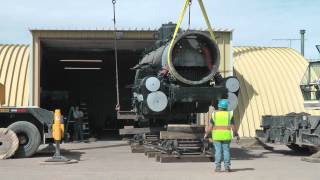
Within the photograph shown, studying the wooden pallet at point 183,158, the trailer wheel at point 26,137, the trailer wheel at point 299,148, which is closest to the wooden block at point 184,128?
the wooden pallet at point 183,158

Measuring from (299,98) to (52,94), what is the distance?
17718 millimetres

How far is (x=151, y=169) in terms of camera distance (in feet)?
44.8

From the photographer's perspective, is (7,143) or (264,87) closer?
(7,143)

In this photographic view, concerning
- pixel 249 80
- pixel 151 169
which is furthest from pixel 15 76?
pixel 151 169

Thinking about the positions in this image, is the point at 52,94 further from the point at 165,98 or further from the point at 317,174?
the point at 317,174

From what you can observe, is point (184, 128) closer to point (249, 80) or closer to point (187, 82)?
point (187, 82)

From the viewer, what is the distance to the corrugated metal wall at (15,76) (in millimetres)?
25391

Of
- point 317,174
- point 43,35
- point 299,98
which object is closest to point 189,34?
point 317,174

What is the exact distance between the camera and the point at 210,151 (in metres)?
16.5

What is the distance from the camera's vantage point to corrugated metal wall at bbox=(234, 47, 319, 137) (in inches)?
1028

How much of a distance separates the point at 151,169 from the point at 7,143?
5.61 meters

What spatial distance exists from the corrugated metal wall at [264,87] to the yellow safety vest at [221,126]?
1274cm

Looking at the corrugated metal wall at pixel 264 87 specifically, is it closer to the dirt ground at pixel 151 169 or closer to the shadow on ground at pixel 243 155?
the shadow on ground at pixel 243 155

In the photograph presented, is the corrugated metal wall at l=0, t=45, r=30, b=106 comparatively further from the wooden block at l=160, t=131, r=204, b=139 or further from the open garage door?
the wooden block at l=160, t=131, r=204, b=139
